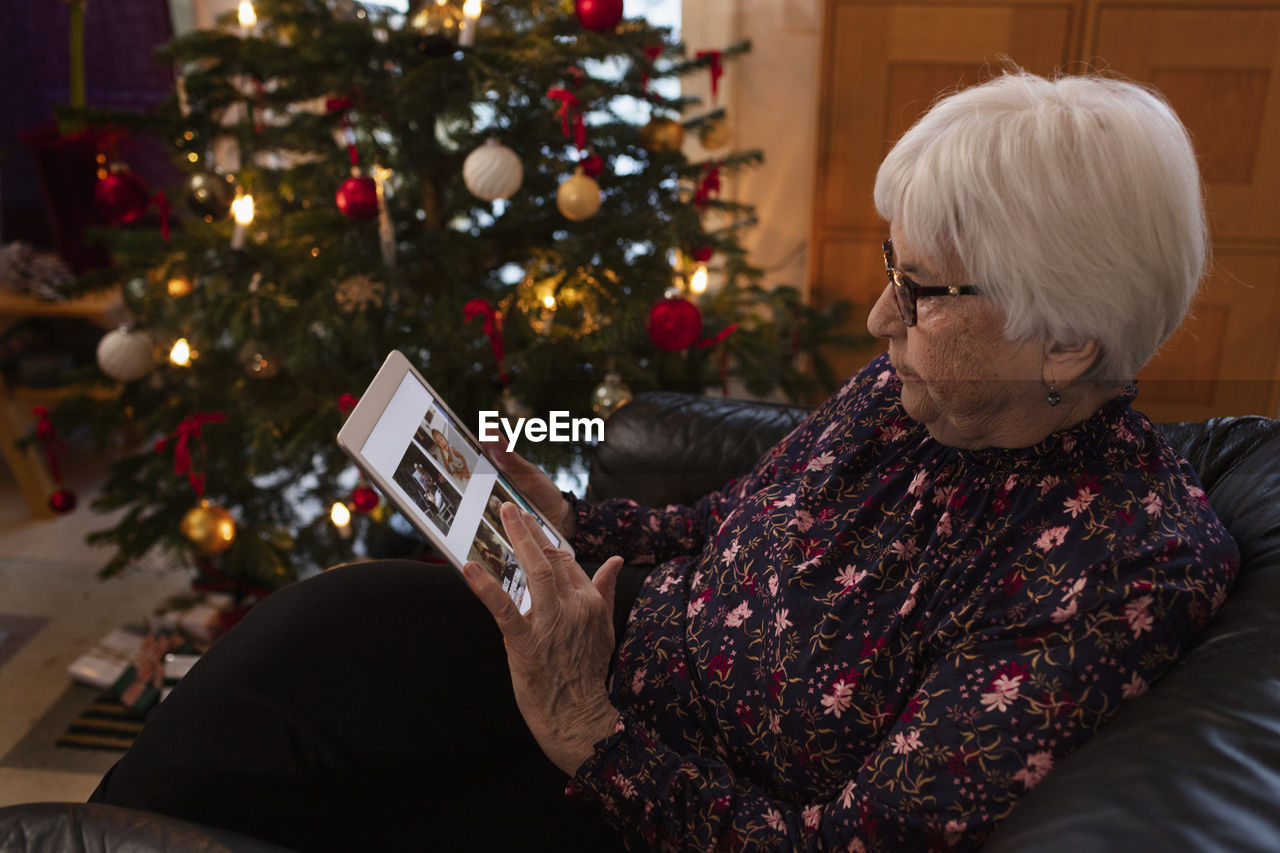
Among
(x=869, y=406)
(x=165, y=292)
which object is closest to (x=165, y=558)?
(x=165, y=292)

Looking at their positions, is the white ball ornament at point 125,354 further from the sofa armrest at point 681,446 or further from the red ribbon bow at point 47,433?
the sofa armrest at point 681,446

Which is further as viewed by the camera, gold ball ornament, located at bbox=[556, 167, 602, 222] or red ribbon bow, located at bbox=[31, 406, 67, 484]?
red ribbon bow, located at bbox=[31, 406, 67, 484]

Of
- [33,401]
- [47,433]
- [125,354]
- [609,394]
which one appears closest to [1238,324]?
[609,394]

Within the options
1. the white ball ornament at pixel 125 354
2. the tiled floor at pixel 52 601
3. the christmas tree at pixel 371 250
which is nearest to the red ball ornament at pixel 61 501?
the tiled floor at pixel 52 601

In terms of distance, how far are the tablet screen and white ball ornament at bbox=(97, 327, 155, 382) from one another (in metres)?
0.99

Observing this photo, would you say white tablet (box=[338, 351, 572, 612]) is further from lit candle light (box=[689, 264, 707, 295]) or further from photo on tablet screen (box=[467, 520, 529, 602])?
lit candle light (box=[689, 264, 707, 295])

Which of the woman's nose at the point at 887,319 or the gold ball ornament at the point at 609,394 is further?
the gold ball ornament at the point at 609,394

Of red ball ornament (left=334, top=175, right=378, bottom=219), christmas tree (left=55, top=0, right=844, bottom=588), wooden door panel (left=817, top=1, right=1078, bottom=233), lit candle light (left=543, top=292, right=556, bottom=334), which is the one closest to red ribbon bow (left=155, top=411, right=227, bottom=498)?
christmas tree (left=55, top=0, right=844, bottom=588)

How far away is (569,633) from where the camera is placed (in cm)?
86

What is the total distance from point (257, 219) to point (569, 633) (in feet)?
4.05

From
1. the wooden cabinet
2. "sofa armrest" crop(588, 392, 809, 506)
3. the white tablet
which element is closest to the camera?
the white tablet

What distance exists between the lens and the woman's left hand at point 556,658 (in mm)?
832

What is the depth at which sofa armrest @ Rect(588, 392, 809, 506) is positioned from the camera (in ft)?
4.35

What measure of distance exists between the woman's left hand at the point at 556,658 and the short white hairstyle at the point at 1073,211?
0.45 meters
